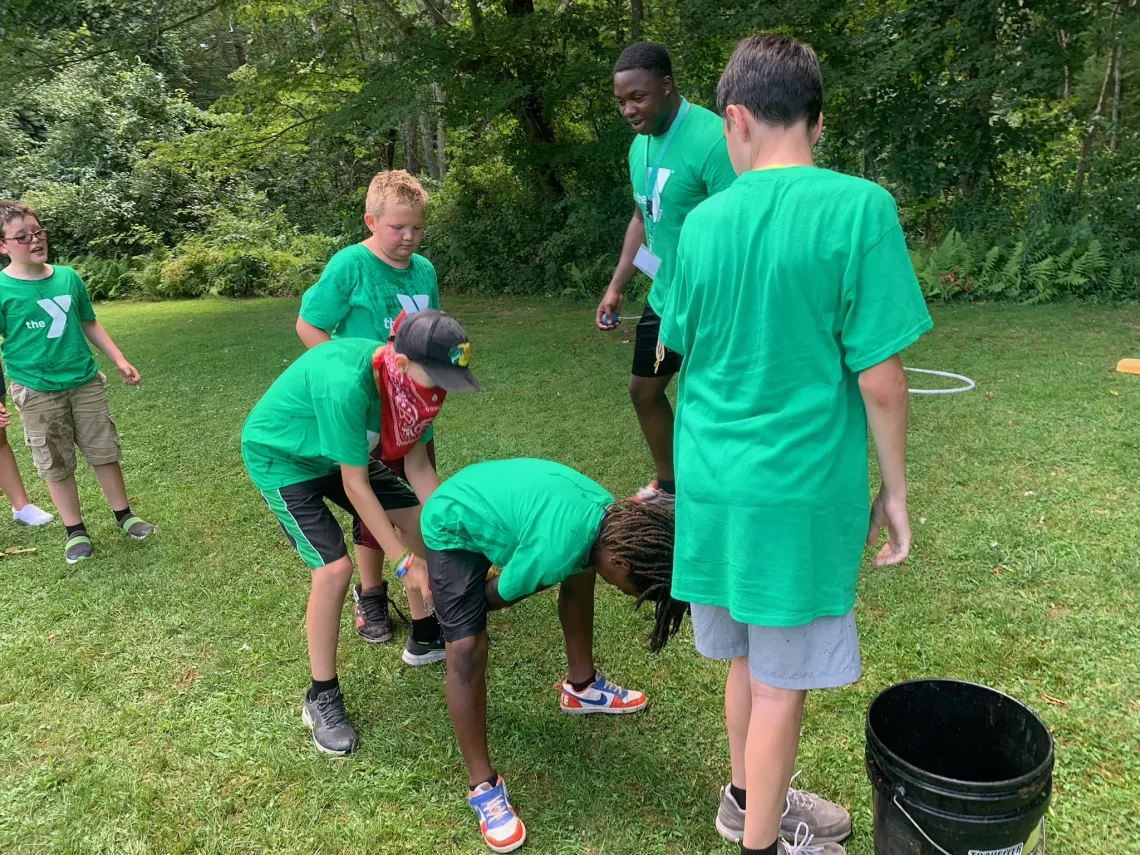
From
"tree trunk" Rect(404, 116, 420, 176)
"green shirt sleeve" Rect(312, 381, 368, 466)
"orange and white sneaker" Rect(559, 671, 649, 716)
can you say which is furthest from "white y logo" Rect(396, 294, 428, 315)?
"tree trunk" Rect(404, 116, 420, 176)

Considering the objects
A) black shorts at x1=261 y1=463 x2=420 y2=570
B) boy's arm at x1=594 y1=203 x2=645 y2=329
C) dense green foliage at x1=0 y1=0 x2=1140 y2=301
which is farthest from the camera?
dense green foliage at x1=0 y1=0 x2=1140 y2=301

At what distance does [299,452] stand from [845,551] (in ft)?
5.56

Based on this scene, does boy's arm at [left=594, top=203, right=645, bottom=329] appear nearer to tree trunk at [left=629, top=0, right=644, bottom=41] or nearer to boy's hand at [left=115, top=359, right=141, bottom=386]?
boy's hand at [left=115, top=359, right=141, bottom=386]

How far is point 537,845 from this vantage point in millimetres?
2209

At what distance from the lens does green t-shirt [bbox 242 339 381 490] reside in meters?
2.27

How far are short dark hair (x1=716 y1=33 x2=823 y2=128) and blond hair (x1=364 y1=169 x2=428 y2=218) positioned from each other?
1582 millimetres

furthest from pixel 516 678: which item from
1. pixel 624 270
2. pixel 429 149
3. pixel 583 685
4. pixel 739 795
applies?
pixel 429 149

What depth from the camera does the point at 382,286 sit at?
3.08m

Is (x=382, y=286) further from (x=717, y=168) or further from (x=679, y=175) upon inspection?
(x=717, y=168)

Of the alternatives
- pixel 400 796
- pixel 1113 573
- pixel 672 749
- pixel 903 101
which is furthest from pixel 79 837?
pixel 903 101

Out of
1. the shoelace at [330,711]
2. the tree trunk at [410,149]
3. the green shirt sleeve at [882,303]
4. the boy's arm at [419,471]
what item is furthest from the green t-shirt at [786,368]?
the tree trunk at [410,149]

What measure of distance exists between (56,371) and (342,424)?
2875mm

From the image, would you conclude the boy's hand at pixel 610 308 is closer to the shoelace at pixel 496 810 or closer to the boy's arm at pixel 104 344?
the shoelace at pixel 496 810

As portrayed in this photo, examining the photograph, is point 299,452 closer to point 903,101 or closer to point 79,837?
point 79,837
